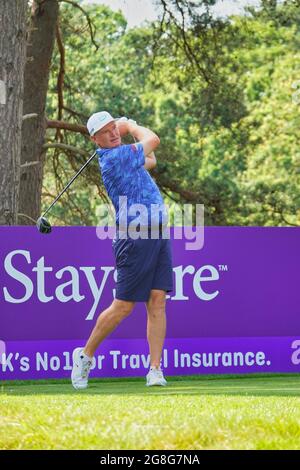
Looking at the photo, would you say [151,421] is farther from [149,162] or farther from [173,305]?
[173,305]

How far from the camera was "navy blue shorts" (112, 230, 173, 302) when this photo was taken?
10273 mm

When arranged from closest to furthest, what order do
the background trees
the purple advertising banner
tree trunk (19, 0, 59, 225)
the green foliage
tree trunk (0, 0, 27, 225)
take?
the purple advertising banner, tree trunk (0, 0, 27, 225), tree trunk (19, 0, 59, 225), the background trees, the green foliage

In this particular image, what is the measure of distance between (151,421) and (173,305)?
16.8 feet

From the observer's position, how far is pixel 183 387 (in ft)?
34.8

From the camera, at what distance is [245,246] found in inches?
491

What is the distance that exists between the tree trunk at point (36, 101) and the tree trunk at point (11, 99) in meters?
6.97

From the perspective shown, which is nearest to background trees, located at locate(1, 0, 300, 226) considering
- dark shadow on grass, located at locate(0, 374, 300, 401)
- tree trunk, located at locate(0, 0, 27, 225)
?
tree trunk, located at locate(0, 0, 27, 225)

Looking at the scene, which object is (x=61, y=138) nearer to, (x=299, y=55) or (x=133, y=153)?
(x=133, y=153)

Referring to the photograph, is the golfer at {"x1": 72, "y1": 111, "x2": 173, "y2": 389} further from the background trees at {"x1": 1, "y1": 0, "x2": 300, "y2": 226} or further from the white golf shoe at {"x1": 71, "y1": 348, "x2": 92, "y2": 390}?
the background trees at {"x1": 1, "y1": 0, "x2": 300, "y2": 226}

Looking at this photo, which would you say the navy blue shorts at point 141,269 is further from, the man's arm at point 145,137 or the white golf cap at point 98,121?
the white golf cap at point 98,121

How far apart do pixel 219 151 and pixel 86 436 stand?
51280 millimetres

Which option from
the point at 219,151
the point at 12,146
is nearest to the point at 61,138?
the point at 12,146

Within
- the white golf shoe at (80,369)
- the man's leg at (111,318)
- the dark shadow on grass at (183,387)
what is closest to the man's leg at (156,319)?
the man's leg at (111,318)

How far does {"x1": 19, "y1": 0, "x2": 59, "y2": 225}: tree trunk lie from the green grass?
14205mm
